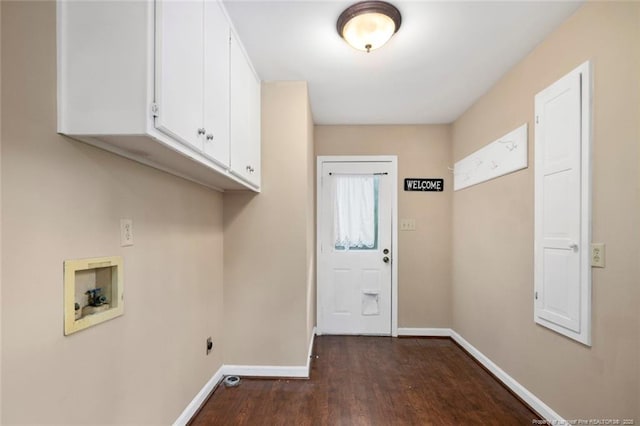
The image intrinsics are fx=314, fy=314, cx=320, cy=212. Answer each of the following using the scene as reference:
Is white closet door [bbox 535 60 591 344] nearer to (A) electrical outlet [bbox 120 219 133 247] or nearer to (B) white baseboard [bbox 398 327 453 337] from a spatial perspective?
(B) white baseboard [bbox 398 327 453 337]

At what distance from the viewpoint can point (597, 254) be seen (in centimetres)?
162

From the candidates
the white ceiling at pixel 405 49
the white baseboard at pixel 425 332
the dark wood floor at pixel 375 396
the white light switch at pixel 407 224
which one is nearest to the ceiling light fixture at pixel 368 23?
the white ceiling at pixel 405 49

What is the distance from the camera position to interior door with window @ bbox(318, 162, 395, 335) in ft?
11.9

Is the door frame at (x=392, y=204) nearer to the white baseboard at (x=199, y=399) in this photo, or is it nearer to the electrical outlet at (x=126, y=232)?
the white baseboard at (x=199, y=399)

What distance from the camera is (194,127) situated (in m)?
1.34

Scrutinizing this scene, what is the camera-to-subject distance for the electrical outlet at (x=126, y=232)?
1.36 m

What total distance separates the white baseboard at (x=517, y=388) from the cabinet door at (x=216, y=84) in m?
2.49

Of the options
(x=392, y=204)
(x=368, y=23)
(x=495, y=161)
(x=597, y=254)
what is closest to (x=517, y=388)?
(x=597, y=254)

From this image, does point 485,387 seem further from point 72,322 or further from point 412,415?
point 72,322

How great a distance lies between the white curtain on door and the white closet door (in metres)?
1.79

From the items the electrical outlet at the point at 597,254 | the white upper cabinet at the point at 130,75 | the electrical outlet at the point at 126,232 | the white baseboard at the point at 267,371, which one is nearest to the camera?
the white upper cabinet at the point at 130,75

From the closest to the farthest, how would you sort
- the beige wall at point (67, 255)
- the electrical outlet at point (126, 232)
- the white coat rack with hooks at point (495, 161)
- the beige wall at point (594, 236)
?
the beige wall at point (67, 255) < the electrical outlet at point (126, 232) < the beige wall at point (594, 236) < the white coat rack with hooks at point (495, 161)

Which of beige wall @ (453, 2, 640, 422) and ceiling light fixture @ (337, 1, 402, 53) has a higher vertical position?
ceiling light fixture @ (337, 1, 402, 53)

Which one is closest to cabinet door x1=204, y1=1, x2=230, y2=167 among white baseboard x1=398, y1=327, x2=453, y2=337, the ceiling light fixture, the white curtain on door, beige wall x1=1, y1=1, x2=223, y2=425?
beige wall x1=1, y1=1, x2=223, y2=425
